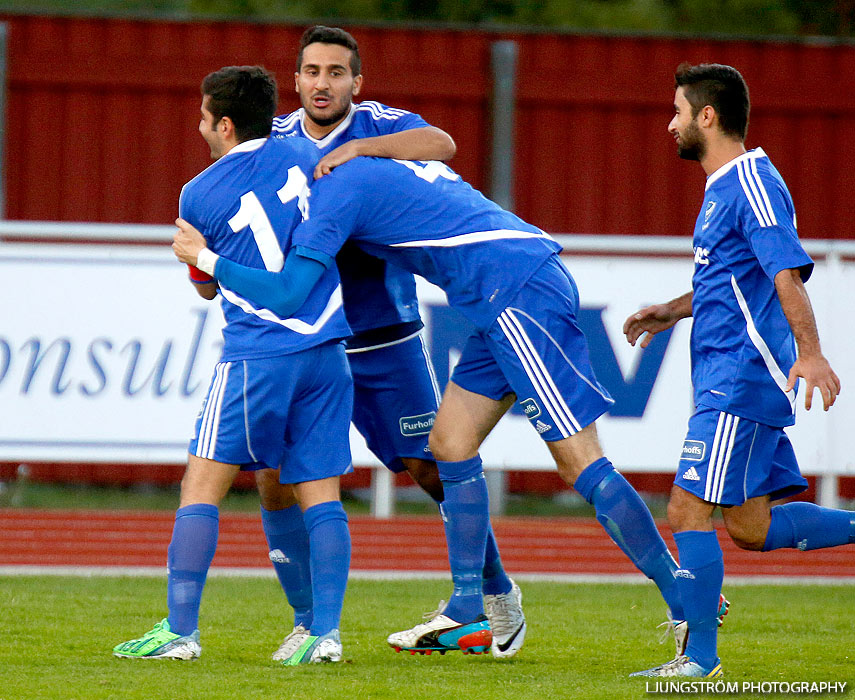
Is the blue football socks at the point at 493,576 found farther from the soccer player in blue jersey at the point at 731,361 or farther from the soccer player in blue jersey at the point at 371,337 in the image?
the soccer player in blue jersey at the point at 731,361

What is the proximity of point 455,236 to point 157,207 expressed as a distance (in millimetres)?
7817

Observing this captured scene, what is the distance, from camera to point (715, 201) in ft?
13.9

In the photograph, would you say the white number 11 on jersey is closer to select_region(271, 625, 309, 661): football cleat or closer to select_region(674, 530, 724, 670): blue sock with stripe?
select_region(271, 625, 309, 661): football cleat

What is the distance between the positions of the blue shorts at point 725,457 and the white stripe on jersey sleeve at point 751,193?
63 centimetres

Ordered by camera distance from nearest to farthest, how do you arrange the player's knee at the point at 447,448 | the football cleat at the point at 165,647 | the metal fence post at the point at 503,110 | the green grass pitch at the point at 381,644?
the green grass pitch at the point at 381,644, the football cleat at the point at 165,647, the player's knee at the point at 447,448, the metal fence post at the point at 503,110

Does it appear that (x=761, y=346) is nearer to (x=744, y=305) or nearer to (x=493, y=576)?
(x=744, y=305)

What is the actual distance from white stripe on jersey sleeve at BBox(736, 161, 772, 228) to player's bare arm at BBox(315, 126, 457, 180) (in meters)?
0.99

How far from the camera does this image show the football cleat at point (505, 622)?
15.1 ft

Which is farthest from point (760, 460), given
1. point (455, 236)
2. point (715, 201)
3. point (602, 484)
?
point (455, 236)

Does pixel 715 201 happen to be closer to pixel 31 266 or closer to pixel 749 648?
pixel 749 648

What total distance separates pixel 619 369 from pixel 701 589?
13.4ft

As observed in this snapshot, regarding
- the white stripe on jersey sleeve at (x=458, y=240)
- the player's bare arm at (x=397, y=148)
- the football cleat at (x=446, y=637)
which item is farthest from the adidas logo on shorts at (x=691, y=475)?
the player's bare arm at (x=397, y=148)

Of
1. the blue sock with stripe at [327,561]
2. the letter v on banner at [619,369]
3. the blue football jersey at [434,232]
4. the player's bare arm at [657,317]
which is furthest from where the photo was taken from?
the letter v on banner at [619,369]

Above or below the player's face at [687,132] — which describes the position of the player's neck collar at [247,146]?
below
